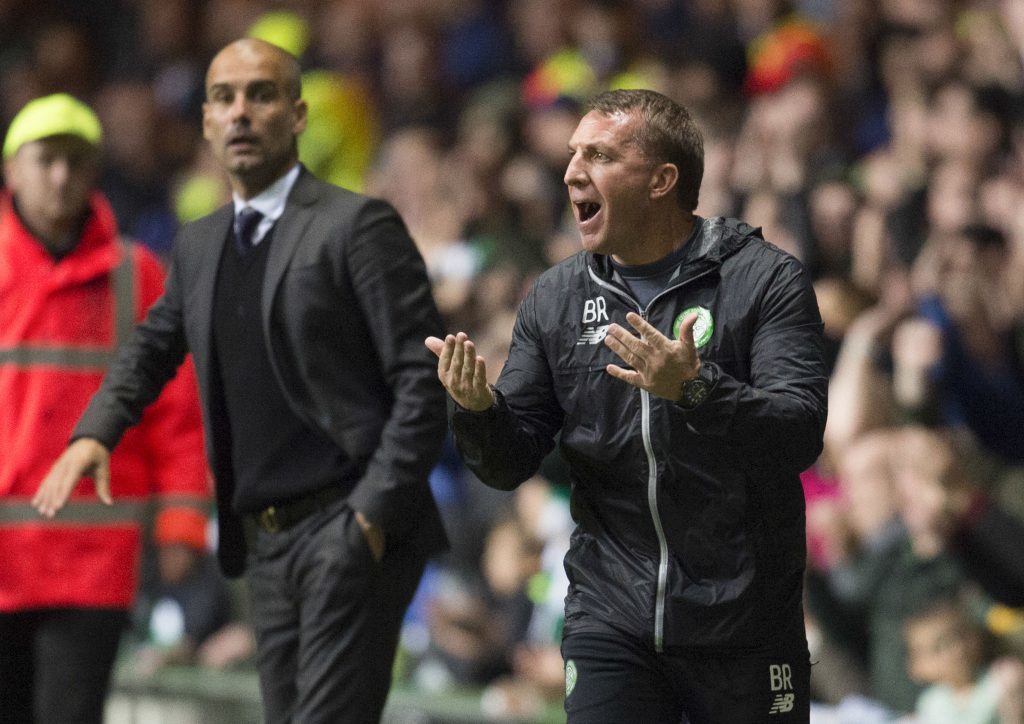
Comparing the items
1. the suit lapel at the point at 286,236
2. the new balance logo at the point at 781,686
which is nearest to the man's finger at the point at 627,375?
the new balance logo at the point at 781,686

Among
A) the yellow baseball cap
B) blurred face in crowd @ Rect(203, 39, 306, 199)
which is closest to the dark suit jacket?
blurred face in crowd @ Rect(203, 39, 306, 199)

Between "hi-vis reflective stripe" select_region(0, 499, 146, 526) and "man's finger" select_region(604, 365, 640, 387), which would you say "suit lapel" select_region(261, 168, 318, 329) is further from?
"man's finger" select_region(604, 365, 640, 387)

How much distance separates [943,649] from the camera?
653cm

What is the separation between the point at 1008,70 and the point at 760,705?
5.44 meters

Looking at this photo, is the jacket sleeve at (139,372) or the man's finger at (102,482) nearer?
the man's finger at (102,482)

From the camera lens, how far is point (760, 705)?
382 cm

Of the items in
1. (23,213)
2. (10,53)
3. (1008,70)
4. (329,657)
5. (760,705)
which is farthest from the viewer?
(10,53)

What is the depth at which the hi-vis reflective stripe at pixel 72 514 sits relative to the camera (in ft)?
17.9

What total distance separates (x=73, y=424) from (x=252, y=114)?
1.23 meters

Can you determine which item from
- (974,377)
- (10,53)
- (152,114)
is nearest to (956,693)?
(974,377)

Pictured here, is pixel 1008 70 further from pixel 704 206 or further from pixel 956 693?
pixel 956 693

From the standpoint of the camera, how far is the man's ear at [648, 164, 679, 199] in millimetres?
3953

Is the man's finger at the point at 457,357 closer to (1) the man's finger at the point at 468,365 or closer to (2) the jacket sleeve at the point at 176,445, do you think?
(1) the man's finger at the point at 468,365

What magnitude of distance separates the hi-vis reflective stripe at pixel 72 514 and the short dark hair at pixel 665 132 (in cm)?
230
